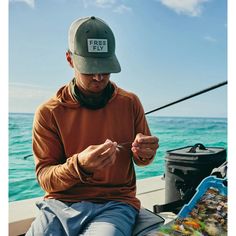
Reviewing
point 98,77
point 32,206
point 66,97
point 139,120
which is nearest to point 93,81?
point 98,77

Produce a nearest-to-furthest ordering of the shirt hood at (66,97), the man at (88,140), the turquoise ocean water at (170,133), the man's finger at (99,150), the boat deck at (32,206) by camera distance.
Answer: the man's finger at (99,150), the man at (88,140), the shirt hood at (66,97), the boat deck at (32,206), the turquoise ocean water at (170,133)

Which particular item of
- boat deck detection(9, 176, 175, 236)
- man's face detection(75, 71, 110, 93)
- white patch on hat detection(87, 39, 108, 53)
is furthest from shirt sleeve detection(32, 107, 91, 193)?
boat deck detection(9, 176, 175, 236)

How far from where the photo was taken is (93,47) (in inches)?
43.4

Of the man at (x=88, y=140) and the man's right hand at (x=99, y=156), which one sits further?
the man at (x=88, y=140)

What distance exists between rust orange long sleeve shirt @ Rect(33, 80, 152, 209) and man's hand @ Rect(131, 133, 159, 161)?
11 centimetres

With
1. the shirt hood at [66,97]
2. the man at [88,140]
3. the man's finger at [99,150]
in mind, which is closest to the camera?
the man's finger at [99,150]

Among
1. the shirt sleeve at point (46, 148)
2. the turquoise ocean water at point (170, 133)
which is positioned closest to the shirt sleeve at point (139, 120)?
the shirt sleeve at point (46, 148)

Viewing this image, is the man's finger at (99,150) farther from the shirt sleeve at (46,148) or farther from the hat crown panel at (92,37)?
the hat crown panel at (92,37)

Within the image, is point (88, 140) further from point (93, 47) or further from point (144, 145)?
point (93, 47)

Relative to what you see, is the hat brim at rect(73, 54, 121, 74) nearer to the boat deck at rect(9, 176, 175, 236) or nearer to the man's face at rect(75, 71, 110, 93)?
the man's face at rect(75, 71, 110, 93)

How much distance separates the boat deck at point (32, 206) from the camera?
151cm

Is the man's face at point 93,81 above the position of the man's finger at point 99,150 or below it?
above

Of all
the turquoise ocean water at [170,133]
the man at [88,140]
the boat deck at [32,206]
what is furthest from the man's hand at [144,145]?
the turquoise ocean water at [170,133]

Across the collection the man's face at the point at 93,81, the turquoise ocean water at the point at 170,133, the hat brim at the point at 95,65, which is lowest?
the turquoise ocean water at the point at 170,133
